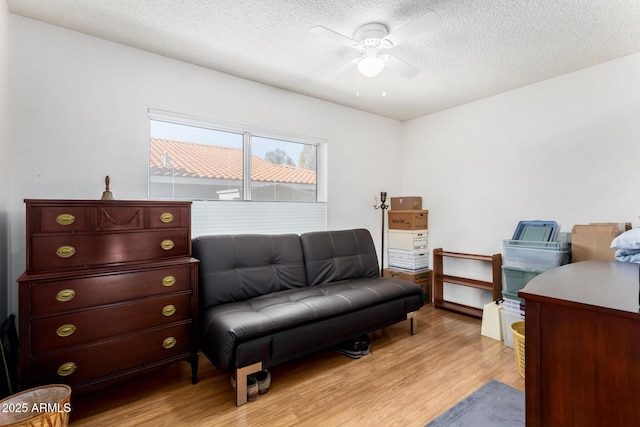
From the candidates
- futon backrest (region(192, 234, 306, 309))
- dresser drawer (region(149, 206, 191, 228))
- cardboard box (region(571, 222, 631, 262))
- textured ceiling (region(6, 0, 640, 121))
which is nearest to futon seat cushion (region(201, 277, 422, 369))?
futon backrest (region(192, 234, 306, 309))

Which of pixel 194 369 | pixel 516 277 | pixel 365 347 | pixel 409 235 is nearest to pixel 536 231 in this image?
pixel 516 277

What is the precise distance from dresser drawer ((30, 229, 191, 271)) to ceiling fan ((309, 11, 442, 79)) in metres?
1.72

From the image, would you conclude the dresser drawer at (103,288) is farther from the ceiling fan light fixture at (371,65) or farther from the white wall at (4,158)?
the ceiling fan light fixture at (371,65)

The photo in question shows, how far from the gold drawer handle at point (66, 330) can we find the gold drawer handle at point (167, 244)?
66 cm

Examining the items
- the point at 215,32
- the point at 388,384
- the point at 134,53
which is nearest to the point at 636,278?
the point at 388,384

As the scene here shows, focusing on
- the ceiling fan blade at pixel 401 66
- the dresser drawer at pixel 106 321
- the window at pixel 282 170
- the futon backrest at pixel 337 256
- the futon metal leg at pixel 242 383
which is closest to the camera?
the dresser drawer at pixel 106 321

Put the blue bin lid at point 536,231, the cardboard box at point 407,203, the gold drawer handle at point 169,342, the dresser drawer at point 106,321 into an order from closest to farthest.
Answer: the dresser drawer at point 106,321, the gold drawer handle at point 169,342, the blue bin lid at point 536,231, the cardboard box at point 407,203

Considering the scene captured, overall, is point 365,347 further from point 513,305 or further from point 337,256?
point 513,305

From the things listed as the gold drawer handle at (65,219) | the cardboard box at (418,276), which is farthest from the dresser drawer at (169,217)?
the cardboard box at (418,276)

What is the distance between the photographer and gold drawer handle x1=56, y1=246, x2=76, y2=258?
181 cm

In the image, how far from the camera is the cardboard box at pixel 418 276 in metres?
3.90

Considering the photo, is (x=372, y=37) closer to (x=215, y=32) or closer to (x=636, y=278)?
(x=215, y=32)

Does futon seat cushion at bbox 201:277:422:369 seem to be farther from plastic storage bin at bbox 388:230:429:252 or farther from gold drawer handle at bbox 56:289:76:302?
plastic storage bin at bbox 388:230:429:252

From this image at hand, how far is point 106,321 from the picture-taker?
188cm
